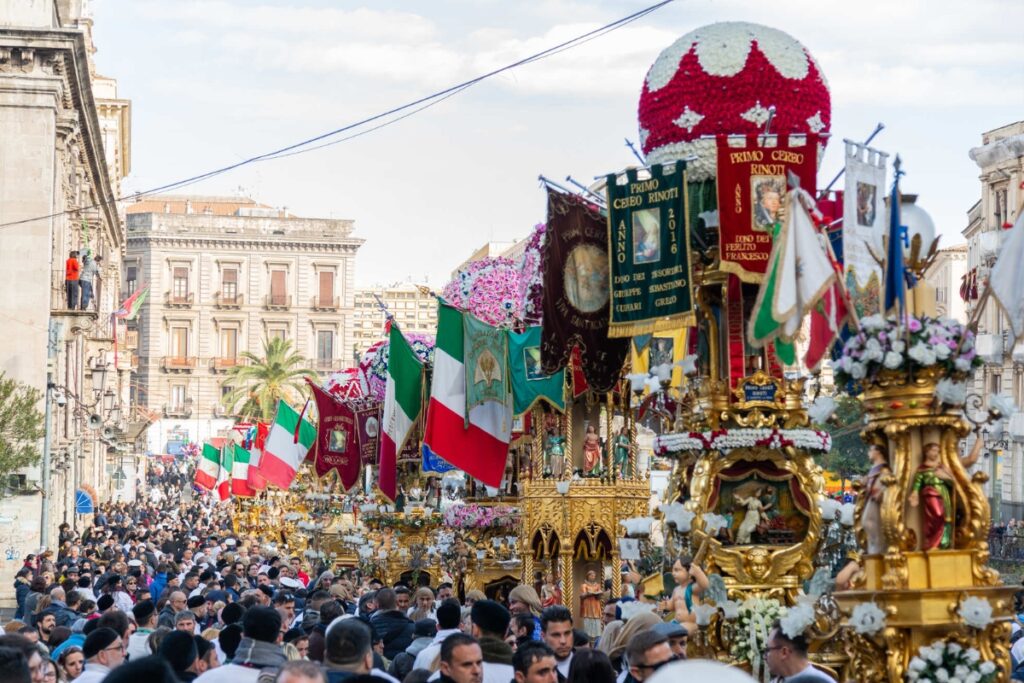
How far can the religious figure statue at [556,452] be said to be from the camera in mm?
21500

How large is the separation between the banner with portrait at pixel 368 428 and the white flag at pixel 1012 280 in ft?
73.3

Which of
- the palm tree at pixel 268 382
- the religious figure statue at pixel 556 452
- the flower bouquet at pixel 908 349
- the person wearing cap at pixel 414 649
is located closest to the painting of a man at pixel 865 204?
the flower bouquet at pixel 908 349

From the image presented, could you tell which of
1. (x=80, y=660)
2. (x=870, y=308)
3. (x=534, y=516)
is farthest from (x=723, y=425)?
(x=534, y=516)

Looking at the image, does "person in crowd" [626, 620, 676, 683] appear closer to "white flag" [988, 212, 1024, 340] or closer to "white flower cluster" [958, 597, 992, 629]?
"white flower cluster" [958, 597, 992, 629]

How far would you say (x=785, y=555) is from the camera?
12211 millimetres

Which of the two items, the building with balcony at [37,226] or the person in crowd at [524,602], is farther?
the building with balcony at [37,226]

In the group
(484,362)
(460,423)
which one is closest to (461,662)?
(484,362)

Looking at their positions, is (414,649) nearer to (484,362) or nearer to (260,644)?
(260,644)

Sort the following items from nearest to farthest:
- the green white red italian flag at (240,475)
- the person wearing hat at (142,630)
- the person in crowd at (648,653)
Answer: the person in crowd at (648,653), the person wearing hat at (142,630), the green white red italian flag at (240,475)

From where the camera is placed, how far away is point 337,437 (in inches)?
1345

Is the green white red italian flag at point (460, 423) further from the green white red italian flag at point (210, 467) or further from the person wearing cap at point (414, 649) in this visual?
the green white red italian flag at point (210, 467)

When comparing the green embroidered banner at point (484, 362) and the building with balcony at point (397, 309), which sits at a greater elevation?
the building with balcony at point (397, 309)

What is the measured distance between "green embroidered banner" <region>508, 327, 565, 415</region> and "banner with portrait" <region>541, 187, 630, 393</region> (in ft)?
16.0

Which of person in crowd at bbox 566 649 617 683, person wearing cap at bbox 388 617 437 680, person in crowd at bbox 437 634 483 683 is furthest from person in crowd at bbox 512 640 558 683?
person wearing cap at bbox 388 617 437 680
